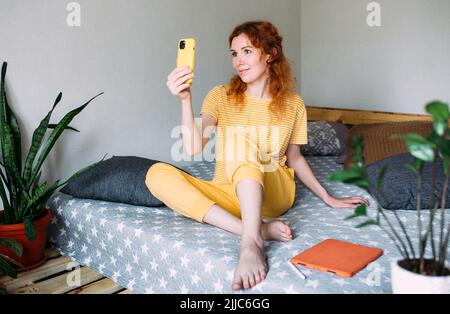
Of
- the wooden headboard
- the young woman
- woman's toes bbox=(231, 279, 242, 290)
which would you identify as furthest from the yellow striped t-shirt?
the wooden headboard

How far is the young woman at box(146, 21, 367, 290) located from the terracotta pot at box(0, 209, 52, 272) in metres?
0.49

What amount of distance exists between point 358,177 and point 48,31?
1.65 m

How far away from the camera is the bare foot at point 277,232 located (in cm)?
143

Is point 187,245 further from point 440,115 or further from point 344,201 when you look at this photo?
point 440,115

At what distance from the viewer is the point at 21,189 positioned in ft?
5.85

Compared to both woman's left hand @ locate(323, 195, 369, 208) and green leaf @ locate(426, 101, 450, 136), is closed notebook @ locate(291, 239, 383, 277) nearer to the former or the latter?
woman's left hand @ locate(323, 195, 369, 208)

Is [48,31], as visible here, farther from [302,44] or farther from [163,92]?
[302,44]

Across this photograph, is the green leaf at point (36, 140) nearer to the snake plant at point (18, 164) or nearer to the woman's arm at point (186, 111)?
the snake plant at point (18, 164)

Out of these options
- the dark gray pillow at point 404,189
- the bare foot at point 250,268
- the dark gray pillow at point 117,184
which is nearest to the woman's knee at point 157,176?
the dark gray pillow at point 117,184

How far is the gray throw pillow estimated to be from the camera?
2629 mm

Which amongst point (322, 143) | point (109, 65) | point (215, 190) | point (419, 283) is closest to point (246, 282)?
point (419, 283)

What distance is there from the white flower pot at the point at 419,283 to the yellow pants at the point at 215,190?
0.63 metres

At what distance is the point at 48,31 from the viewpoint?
200 cm

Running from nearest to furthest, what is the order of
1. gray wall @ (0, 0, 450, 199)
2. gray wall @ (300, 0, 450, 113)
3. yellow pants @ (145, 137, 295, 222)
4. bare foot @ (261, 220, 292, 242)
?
bare foot @ (261, 220, 292, 242), yellow pants @ (145, 137, 295, 222), gray wall @ (0, 0, 450, 199), gray wall @ (300, 0, 450, 113)
